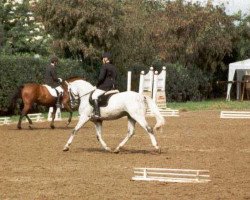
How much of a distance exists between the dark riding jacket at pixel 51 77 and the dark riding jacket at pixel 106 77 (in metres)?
7.50

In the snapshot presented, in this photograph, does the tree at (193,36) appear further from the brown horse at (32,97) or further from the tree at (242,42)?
the brown horse at (32,97)

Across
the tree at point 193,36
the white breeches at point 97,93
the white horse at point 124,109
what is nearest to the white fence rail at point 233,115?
the white horse at point 124,109

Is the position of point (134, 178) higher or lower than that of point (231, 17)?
lower

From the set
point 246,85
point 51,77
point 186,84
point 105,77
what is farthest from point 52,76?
point 246,85

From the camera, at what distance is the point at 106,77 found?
1794 centimetres

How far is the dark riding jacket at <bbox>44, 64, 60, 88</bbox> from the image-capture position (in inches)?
998

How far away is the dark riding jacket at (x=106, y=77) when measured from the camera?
58.5 ft

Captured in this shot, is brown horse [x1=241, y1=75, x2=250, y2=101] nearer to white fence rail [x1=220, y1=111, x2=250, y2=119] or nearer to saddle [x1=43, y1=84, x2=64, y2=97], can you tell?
white fence rail [x1=220, y1=111, x2=250, y2=119]

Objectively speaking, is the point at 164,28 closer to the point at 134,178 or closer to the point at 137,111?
the point at 137,111

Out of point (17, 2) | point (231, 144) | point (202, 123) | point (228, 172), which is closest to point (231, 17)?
point (17, 2)

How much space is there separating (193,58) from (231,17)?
4296 mm

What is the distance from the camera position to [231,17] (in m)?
54.3

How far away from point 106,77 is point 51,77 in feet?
25.9

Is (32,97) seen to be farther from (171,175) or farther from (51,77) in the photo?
(171,175)
